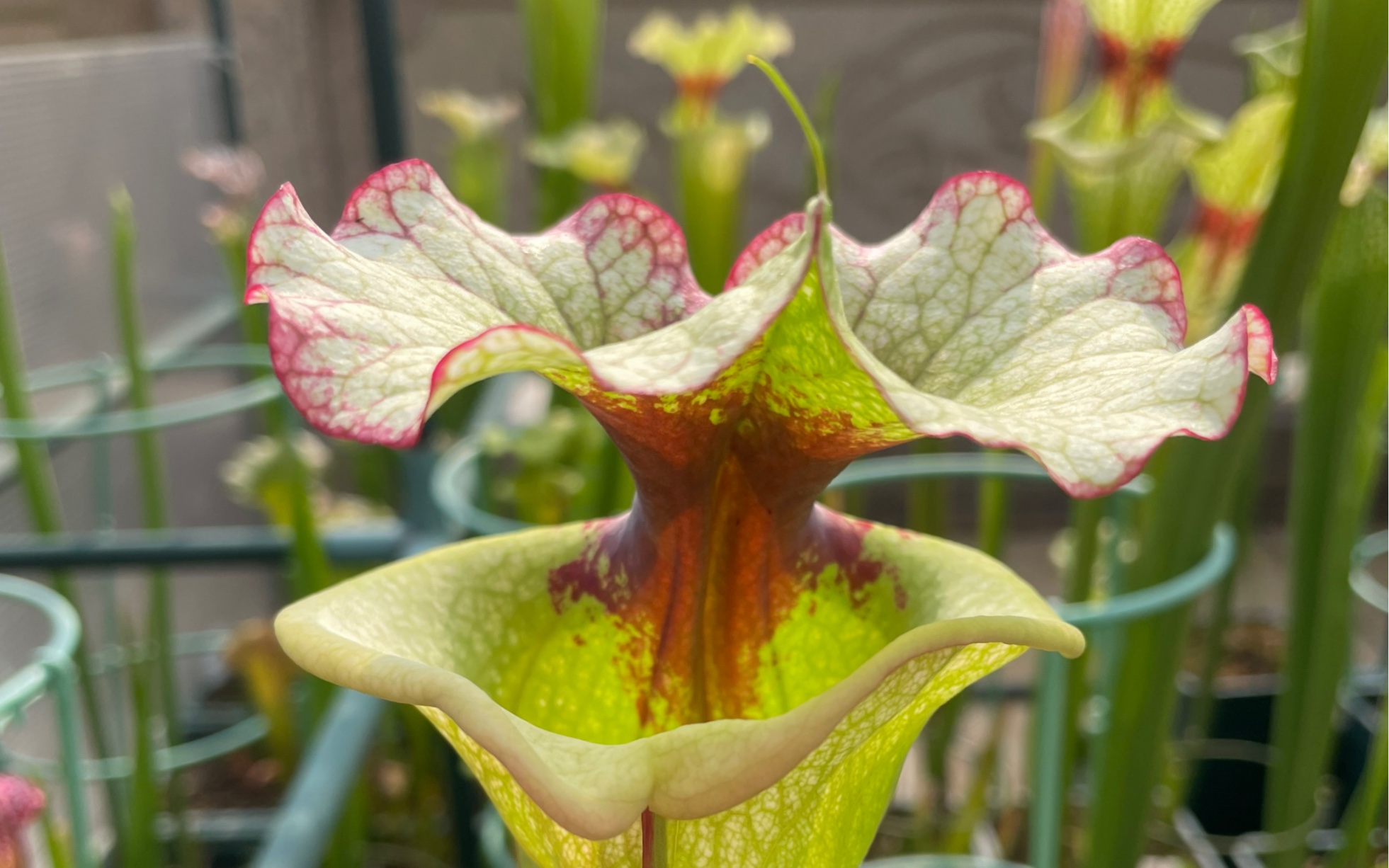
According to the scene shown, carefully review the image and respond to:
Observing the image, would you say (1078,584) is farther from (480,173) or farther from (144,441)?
(480,173)

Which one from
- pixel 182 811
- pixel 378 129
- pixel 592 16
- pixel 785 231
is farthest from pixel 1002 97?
pixel 785 231

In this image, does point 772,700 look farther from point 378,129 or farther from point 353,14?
point 353,14

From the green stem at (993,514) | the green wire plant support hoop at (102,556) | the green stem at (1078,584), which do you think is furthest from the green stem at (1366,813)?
the green wire plant support hoop at (102,556)

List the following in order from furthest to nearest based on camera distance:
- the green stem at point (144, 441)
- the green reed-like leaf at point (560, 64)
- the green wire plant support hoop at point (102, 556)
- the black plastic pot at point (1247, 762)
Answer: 1. the black plastic pot at point (1247, 762)
2. the green reed-like leaf at point (560, 64)
3. the green stem at point (144, 441)
4. the green wire plant support hoop at point (102, 556)

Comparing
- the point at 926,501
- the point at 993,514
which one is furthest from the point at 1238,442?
the point at 926,501

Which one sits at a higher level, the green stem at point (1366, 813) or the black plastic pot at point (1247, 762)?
the green stem at point (1366, 813)

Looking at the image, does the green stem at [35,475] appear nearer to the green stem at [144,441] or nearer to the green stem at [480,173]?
the green stem at [144,441]
